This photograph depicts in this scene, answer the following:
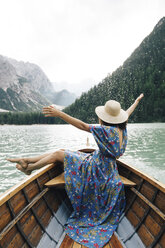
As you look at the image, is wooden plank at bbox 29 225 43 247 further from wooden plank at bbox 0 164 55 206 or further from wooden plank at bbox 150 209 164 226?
wooden plank at bbox 150 209 164 226

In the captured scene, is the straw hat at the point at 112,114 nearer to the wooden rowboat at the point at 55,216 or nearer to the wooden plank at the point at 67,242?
the wooden rowboat at the point at 55,216

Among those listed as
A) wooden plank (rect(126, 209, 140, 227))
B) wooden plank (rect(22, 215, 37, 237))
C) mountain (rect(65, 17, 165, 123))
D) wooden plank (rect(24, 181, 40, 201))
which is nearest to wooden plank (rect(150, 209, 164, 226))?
wooden plank (rect(126, 209, 140, 227))

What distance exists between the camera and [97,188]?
11.0 feet

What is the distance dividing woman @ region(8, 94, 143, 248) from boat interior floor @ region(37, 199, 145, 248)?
11 cm

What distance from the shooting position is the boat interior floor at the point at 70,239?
9.77 ft

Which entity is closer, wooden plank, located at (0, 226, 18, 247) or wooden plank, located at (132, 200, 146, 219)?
wooden plank, located at (0, 226, 18, 247)

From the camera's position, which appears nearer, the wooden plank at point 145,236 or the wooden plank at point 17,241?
the wooden plank at point 17,241

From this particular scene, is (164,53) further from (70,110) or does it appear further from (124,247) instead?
(124,247)

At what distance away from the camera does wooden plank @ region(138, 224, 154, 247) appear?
280 cm

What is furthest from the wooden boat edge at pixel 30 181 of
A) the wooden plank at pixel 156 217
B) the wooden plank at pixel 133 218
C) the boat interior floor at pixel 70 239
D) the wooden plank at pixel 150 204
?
the boat interior floor at pixel 70 239

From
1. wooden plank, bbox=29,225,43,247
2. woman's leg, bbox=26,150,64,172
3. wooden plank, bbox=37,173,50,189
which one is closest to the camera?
wooden plank, bbox=29,225,43,247

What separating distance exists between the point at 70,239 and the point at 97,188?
0.95 m

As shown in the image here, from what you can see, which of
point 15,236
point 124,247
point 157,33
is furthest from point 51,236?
point 157,33

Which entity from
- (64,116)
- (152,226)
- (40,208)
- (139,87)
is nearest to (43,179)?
(40,208)
